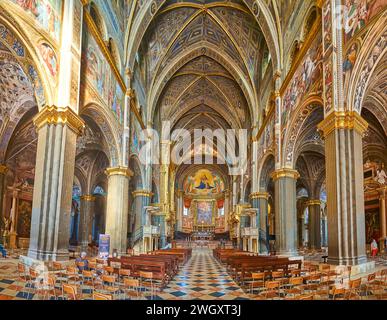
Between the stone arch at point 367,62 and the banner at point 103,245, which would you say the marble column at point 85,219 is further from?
the stone arch at point 367,62

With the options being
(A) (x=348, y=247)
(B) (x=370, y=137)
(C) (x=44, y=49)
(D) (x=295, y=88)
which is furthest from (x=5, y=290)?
(B) (x=370, y=137)

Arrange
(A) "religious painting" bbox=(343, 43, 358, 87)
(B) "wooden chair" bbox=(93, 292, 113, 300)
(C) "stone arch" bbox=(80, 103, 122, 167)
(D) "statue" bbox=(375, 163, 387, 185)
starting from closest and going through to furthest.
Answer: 1. (B) "wooden chair" bbox=(93, 292, 113, 300)
2. (A) "religious painting" bbox=(343, 43, 358, 87)
3. (C) "stone arch" bbox=(80, 103, 122, 167)
4. (D) "statue" bbox=(375, 163, 387, 185)

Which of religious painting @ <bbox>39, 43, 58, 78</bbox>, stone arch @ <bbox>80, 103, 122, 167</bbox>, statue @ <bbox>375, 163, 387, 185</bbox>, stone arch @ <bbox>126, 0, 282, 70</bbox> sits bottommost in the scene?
statue @ <bbox>375, 163, 387, 185</bbox>

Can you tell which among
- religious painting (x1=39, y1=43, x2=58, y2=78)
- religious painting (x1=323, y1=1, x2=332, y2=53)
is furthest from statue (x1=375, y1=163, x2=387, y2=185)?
religious painting (x1=39, y1=43, x2=58, y2=78)

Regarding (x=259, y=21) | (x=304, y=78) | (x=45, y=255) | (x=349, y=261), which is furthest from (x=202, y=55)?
(x=45, y=255)

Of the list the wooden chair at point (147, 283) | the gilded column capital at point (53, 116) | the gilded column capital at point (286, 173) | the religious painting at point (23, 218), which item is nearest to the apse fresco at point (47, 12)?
the gilded column capital at point (53, 116)

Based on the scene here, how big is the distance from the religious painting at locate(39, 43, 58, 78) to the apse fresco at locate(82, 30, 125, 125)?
265 cm

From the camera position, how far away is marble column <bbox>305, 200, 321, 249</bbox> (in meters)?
28.2

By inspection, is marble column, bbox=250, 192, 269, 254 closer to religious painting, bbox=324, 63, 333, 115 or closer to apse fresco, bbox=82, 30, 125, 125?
apse fresco, bbox=82, 30, 125, 125

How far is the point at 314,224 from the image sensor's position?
94.0 ft

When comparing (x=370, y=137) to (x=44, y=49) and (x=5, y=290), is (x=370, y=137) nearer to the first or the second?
(x=44, y=49)

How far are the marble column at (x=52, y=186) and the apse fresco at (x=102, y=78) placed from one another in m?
3.69
